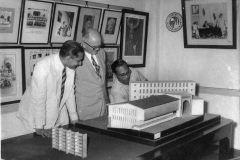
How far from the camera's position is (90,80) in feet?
11.3

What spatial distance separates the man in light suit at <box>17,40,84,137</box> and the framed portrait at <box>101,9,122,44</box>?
161 centimetres

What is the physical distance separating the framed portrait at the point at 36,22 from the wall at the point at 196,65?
218cm

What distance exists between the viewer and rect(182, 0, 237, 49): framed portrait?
4.63 m

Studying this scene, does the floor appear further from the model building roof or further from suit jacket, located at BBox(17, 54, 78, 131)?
suit jacket, located at BBox(17, 54, 78, 131)

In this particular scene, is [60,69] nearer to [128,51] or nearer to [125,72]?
[125,72]

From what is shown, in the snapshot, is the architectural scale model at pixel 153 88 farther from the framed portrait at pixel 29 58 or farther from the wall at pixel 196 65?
the wall at pixel 196 65

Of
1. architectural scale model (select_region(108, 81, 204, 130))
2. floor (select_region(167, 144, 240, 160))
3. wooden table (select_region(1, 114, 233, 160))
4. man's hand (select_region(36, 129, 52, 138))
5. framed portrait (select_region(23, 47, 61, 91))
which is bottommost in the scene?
floor (select_region(167, 144, 240, 160))

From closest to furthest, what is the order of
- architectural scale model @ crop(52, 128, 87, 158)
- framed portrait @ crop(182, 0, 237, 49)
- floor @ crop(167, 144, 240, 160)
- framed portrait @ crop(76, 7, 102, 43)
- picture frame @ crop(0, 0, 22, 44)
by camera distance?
architectural scale model @ crop(52, 128, 87, 158) → floor @ crop(167, 144, 240, 160) → picture frame @ crop(0, 0, 22, 44) → framed portrait @ crop(76, 7, 102, 43) → framed portrait @ crop(182, 0, 237, 49)

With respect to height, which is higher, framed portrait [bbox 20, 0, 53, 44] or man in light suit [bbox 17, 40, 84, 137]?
framed portrait [bbox 20, 0, 53, 44]

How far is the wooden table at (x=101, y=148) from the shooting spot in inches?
78.4

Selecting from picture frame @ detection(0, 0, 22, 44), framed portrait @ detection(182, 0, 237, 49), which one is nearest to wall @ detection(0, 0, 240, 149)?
framed portrait @ detection(182, 0, 237, 49)

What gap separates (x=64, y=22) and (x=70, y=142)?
7.35 ft

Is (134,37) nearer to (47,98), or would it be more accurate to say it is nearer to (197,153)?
(47,98)

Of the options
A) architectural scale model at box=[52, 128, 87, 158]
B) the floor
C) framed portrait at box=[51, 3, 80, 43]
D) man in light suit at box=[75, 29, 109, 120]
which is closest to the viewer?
architectural scale model at box=[52, 128, 87, 158]
